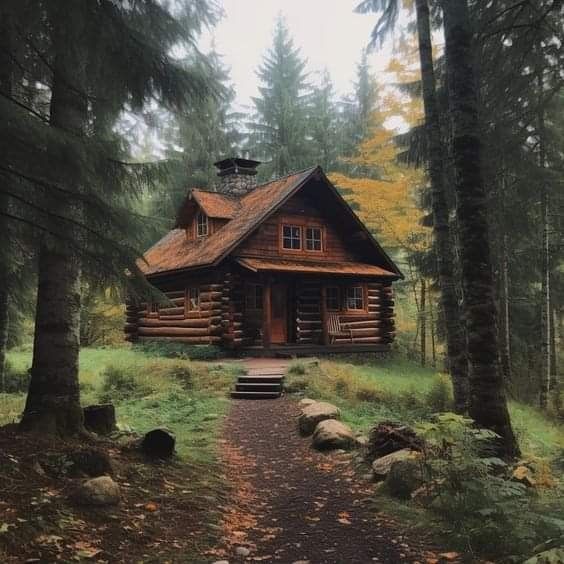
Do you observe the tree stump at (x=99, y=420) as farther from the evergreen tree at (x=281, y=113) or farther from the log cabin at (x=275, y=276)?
the evergreen tree at (x=281, y=113)

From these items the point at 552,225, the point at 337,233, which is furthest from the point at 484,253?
the point at 337,233

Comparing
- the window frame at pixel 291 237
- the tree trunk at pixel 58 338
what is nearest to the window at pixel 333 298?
the window frame at pixel 291 237

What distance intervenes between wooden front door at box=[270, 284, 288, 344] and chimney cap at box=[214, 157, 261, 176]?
6603mm

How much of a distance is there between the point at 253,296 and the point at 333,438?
12.9 meters

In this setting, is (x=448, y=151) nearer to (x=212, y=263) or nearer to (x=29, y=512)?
(x=212, y=263)

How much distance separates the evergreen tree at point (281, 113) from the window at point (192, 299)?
43.9 feet

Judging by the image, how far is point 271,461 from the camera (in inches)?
294

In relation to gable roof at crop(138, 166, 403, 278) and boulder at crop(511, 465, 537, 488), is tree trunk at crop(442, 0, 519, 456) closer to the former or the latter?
boulder at crop(511, 465, 537, 488)

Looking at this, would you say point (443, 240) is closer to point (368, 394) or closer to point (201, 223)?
point (368, 394)

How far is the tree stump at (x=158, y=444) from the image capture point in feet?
20.6

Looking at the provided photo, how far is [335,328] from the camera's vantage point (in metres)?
21.1

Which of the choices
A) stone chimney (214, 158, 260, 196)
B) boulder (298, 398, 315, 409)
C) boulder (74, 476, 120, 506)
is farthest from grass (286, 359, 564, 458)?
stone chimney (214, 158, 260, 196)

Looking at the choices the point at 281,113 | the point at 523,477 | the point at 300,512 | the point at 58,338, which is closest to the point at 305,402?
the point at 300,512

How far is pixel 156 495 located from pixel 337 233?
17.8 m
